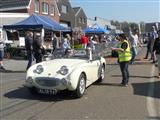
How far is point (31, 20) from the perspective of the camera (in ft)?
87.0

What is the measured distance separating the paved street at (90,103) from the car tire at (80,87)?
0.13m

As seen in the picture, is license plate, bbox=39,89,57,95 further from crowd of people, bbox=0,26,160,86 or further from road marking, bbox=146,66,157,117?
road marking, bbox=146,66,157,117

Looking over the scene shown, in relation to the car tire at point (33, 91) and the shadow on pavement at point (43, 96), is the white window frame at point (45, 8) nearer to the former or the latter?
the shadow on pavement at point (43, 96)

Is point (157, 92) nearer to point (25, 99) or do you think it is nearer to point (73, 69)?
point (73, 69)

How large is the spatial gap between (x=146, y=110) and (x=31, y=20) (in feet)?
63.0

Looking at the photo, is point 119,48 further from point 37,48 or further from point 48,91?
point 37,48

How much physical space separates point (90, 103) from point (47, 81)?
50.5 inches

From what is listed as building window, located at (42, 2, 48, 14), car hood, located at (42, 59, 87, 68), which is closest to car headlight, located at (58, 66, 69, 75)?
car hood, located at (42, 59, 87, 68)

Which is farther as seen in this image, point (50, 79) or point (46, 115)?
point (50, 79)

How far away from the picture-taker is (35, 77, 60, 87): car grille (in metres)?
9.50

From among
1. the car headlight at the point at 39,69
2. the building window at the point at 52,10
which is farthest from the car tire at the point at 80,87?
the building window at the point at 52,10

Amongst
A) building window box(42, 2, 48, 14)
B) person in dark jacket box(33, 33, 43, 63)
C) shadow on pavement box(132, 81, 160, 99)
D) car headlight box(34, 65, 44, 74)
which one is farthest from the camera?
building window box(42, 2, 48, 14)

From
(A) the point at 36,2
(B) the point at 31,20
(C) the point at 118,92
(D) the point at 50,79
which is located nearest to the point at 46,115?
(D) the point at 50,79

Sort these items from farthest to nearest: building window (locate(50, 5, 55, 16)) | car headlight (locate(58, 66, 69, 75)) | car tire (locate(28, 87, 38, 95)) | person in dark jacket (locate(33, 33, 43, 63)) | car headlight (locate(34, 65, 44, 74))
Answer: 1. building window (locate(50, 5, 55, 16))
2. person in dark jacket (locate(33, 33, 43, 63))
3. car tire (locate(28, 87, 38, 95))
4. car headlight (locate(34, 65, 44, 74))
5. car headlight (locate(58, 66, 69, 75))
